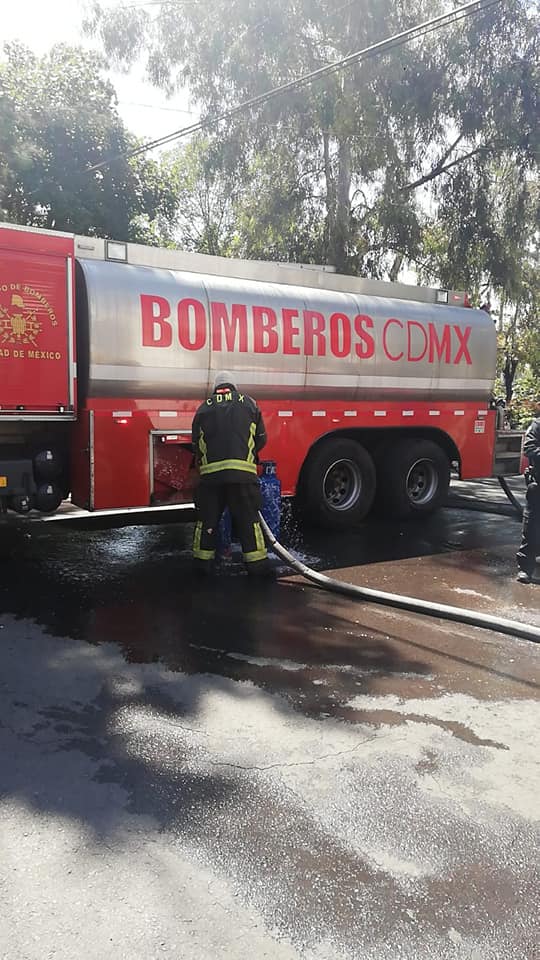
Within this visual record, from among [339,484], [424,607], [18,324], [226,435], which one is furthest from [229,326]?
[424,607]

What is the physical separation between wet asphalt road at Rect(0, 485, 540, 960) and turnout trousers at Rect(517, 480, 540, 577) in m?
0.83

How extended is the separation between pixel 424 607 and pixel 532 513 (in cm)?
178

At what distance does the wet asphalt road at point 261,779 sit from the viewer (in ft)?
7.69

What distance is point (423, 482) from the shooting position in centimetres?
1014

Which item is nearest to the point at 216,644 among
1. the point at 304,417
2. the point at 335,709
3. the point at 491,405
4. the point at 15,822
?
the point at 335,709

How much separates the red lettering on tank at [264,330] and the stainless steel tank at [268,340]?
0.04 feet

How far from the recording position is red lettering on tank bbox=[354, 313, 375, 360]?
29.2ft

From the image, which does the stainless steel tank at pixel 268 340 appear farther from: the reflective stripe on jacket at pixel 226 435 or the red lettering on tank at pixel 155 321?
the reflective stripe on jacket at pixel 226 435

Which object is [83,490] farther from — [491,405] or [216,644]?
[491,405]

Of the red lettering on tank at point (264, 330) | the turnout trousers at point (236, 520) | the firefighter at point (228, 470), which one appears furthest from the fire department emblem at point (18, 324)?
the red lettering on tank at point (264, 330)

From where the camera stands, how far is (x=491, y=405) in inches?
415

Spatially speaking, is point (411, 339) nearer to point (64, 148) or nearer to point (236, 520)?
point (236, 520)

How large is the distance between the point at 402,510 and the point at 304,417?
2049mm

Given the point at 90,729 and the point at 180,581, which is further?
the point at 180,581
